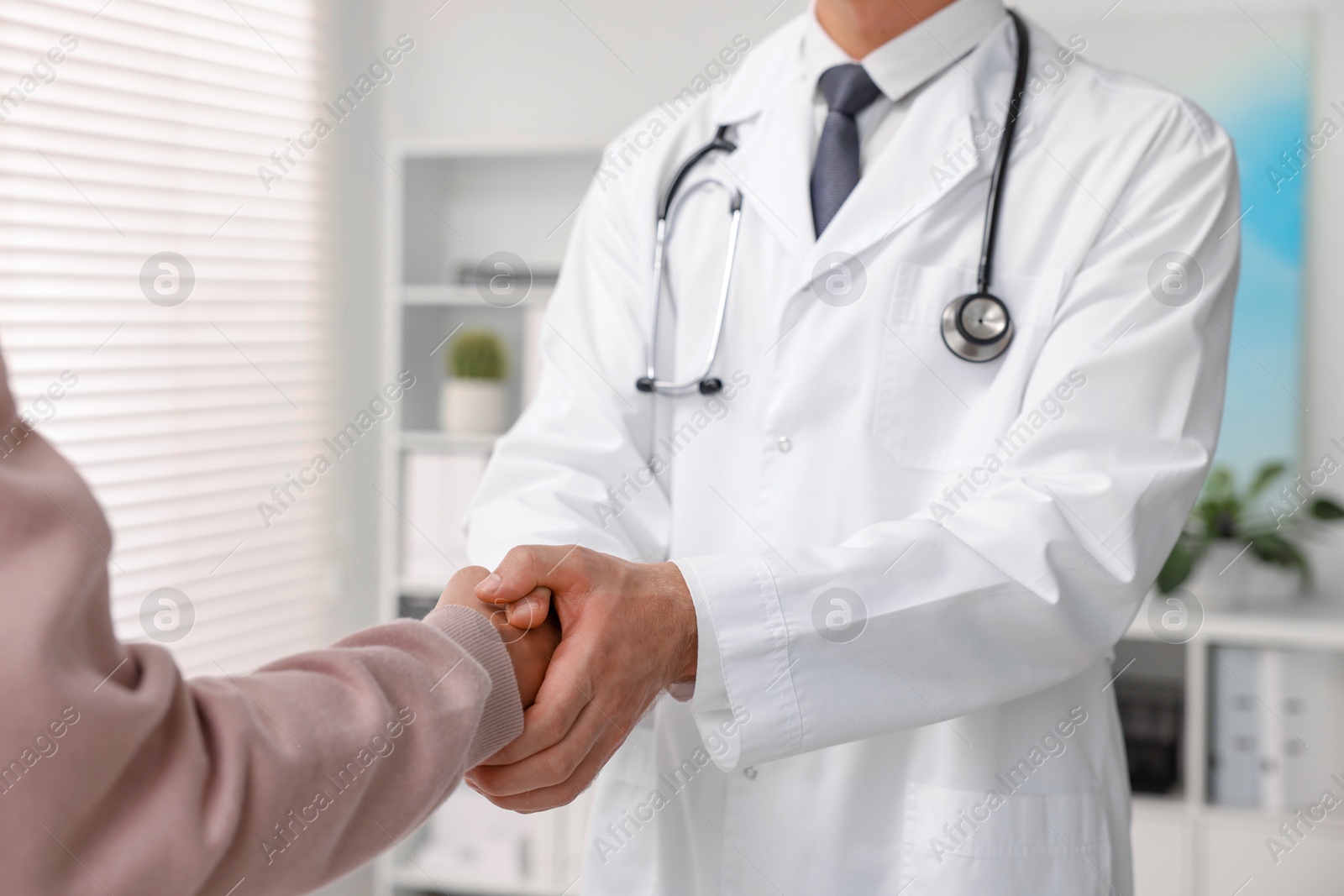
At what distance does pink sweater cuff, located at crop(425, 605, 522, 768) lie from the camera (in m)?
0.88

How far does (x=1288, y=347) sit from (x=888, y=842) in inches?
72.2

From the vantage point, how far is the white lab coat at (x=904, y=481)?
1.03 metres

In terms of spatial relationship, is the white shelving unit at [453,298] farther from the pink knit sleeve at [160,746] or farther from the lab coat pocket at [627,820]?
the pink knit sleeve at [160,746]

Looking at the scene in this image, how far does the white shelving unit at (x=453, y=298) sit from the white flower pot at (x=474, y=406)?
0.04 m

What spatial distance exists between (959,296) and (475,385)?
166cm

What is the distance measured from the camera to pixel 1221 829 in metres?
2.21

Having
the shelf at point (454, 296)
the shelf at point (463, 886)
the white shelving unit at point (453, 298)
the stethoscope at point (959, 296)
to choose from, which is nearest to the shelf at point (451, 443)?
the white shelving unit at point (453, 298)

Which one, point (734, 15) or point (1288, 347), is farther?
point (734, 15)

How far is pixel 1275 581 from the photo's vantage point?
242 centimetres

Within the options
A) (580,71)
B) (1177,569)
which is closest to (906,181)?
(1177,569)

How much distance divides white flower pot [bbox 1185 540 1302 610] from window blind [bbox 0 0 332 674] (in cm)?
208

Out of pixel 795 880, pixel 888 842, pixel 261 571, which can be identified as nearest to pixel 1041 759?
pixel 888 842

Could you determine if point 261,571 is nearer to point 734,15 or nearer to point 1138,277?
point 734,15

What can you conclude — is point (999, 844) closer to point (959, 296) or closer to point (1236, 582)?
point (959, 296)
